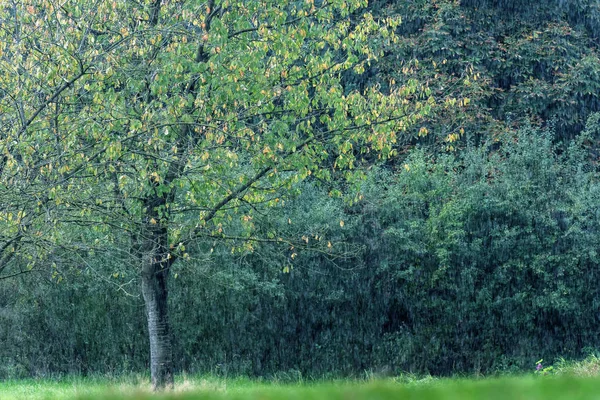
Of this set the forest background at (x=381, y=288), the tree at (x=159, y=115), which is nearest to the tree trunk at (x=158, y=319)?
the tree at (x=159, y=115)

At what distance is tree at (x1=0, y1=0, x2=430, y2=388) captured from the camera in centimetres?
903

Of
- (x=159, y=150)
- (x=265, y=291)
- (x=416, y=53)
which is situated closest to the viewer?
(x=159, y=150)

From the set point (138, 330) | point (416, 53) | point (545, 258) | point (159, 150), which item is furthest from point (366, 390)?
point (416, 53)

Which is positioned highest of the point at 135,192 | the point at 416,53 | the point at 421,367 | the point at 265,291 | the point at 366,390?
the point at 416,53

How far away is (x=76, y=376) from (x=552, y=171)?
479 inches

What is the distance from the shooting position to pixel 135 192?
10242mm

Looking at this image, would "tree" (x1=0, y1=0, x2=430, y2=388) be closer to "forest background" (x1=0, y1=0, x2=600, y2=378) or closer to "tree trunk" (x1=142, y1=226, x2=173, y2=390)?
"tree trunk" (x1=142, y1=226, x2=173, y2=390)

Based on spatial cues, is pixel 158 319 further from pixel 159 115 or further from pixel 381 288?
pixel 381 288

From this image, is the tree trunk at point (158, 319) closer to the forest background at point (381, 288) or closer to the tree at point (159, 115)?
the tree at point (159, 115)

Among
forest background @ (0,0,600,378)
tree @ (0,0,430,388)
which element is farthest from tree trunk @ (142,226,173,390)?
forest background @ (0,0,600,378)

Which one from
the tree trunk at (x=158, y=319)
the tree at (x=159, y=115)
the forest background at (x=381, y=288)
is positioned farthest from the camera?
the forest background at (x=381, y=288)

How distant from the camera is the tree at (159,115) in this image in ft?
29.6

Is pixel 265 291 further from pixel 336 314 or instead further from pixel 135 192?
pixel 135 192

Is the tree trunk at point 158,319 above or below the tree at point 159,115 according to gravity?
below
